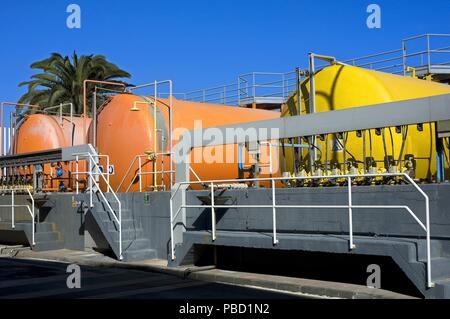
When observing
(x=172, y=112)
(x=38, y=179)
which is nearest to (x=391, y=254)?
(x=172, y=112)

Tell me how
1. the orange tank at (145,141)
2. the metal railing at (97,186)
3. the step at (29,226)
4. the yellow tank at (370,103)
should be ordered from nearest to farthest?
the yellow tank at (370,103) < the metal railing at (97,186) < the orange tank at (145,141) < the step at (29,226)

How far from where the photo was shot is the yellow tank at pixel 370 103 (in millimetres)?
10547

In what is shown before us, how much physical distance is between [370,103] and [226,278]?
4.34 m

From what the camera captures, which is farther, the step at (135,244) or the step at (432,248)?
the step at (135,244)

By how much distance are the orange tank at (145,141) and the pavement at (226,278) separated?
2178 millimetres

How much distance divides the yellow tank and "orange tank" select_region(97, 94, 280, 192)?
2.93 m

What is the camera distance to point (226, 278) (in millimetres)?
10898

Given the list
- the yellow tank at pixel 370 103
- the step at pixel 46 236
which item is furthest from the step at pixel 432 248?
the step at pixel 46 236

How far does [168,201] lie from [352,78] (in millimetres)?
5238

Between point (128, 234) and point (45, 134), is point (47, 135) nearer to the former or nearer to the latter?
point (45, 134)

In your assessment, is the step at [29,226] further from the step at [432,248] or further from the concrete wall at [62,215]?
the step at [432,248]

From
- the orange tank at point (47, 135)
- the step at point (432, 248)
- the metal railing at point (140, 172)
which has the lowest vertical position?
the step at point (432, 248)

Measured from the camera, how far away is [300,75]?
42.6ft
